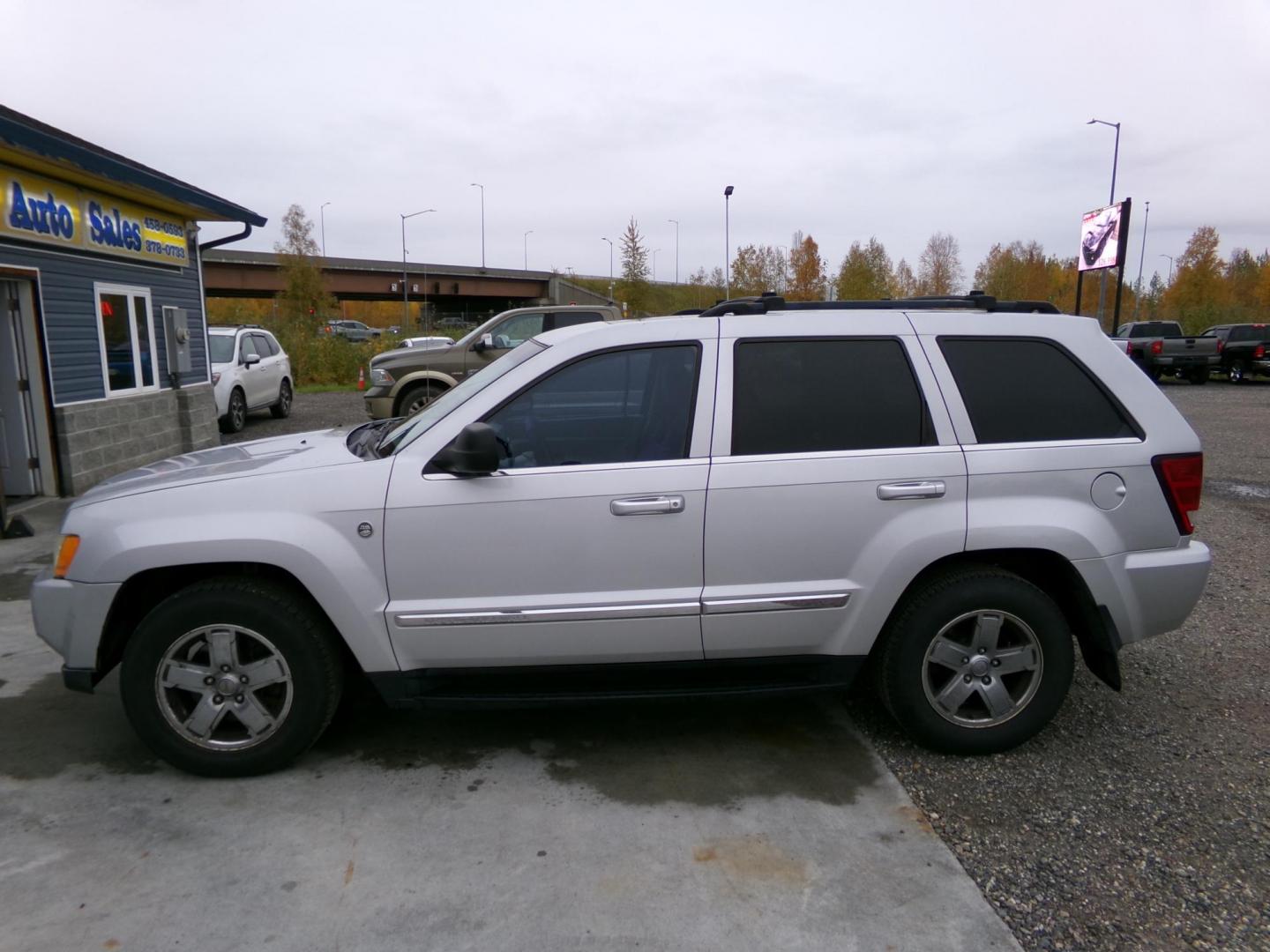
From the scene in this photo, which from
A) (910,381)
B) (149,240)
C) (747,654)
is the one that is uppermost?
(149,240)

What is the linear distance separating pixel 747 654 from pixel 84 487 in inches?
341

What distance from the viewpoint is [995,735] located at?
374 centimetres

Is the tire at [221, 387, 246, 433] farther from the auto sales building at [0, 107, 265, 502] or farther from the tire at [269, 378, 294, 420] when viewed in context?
the auto sales building at [0, 107, 265, 502]

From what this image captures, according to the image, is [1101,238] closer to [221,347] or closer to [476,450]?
[221,347]

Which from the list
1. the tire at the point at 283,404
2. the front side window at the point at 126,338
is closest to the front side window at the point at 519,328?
the front side window at the point at 126,338

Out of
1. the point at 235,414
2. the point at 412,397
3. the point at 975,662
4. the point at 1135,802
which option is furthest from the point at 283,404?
the point at 1135,802

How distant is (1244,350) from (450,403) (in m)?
29.5

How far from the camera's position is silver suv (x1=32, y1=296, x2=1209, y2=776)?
3461mm

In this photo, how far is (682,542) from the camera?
3.50 metres

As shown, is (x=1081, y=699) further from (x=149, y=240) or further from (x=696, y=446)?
(x=149, y=240)

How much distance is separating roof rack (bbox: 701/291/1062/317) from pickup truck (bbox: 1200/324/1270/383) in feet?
88.9

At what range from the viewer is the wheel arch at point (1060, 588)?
3.68 m

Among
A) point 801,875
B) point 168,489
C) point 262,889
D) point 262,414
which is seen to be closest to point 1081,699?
point 801,875

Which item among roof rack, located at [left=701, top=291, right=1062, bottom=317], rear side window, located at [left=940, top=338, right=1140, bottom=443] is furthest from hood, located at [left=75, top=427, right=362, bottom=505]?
rear side window, located at [left=940, top=338, right=1140, bottom=443]
